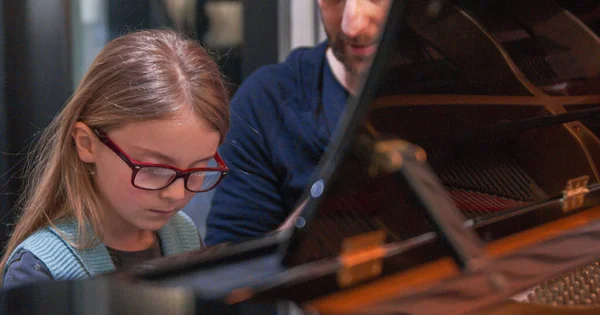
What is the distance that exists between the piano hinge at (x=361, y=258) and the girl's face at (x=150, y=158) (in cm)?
42

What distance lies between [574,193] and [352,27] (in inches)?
28.7

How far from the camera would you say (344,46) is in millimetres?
2004

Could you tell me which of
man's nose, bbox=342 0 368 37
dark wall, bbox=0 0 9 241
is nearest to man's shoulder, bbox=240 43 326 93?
man's nose, bbox=342 0 368 37

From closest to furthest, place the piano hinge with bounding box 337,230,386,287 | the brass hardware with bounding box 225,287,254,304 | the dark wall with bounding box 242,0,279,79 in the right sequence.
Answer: the brass hardware with bounding box 225,287,254,304
the piano hinge with bounding box 337,230,386,287
the dark wall with bounding box 242,0,279,79

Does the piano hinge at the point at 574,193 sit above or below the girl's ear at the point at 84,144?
below

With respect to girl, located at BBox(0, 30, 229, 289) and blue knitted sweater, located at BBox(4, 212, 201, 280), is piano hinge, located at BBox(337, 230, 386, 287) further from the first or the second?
blue knitted sweater, located at BBox(4, 212, 201, 280)

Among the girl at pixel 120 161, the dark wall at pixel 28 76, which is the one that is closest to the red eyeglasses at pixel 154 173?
the girl at pixel 120 161

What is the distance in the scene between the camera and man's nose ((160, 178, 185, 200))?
133 centimetres

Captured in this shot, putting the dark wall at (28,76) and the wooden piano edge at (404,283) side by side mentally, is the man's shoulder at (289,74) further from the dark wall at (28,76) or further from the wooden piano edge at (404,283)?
the wooden piano edge at (404,283)

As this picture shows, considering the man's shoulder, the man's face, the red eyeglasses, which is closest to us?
the red eyeglasses

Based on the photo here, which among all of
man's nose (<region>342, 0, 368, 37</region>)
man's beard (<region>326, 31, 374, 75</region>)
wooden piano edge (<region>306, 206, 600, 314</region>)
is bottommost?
wooden piano edge (<region>306, 206, 600, 314</region>)

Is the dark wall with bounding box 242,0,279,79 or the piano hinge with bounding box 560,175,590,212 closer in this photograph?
the piano hinge with bounding box 560,175,590,212

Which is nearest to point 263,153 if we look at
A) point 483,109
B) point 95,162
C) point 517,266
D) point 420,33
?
point 95,162

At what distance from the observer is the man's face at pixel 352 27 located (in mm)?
1888
